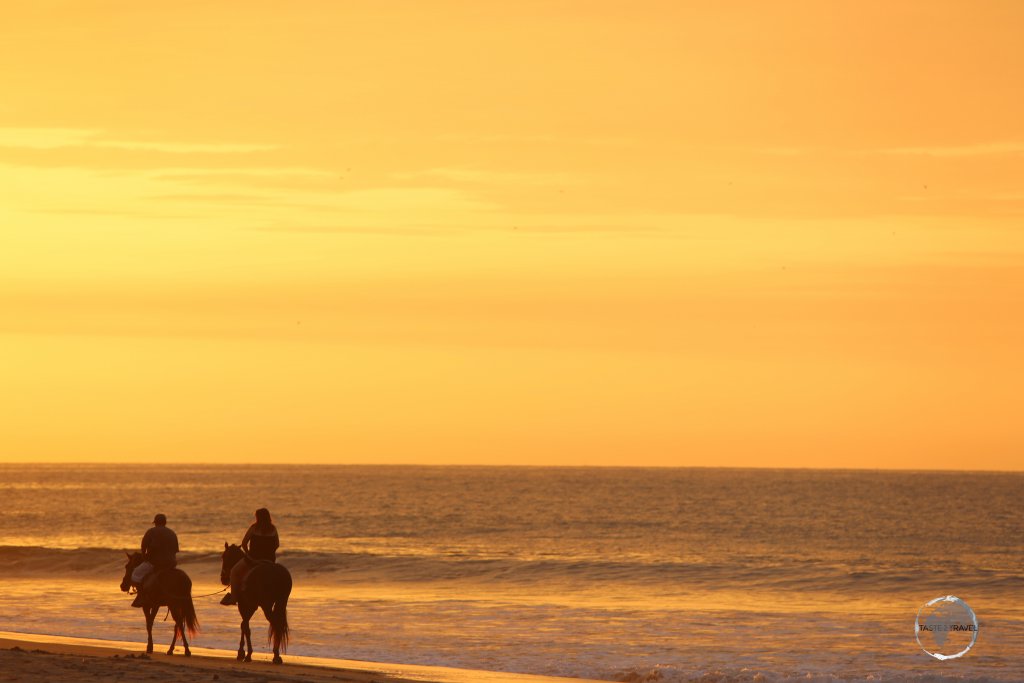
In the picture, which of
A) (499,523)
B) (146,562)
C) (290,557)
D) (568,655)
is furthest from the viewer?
(499,523)

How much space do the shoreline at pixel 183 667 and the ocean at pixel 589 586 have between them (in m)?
1.54

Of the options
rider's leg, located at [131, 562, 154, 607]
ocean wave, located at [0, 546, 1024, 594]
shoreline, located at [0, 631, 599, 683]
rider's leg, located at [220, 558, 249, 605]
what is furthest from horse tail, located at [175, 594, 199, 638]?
ocean wave, located at [0, 546, 1024, 594]

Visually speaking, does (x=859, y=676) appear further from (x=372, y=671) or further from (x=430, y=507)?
(x=430, y=507)

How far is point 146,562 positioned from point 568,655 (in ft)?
→ 26.8

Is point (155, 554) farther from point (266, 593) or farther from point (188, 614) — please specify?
point (266, 593)

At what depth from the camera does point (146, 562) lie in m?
21.6

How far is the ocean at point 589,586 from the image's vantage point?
25.4 meters

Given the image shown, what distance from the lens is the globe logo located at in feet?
83.7

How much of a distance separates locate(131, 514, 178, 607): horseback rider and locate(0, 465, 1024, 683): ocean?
4.61 metres

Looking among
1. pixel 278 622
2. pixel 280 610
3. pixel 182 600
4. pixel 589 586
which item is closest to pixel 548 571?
pixel 589 586

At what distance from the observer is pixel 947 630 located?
27.9m

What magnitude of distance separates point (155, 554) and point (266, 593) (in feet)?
6.38

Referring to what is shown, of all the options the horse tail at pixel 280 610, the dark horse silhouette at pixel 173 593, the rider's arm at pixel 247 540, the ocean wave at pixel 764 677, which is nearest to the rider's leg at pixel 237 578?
the rider's arm at pixel 247 540

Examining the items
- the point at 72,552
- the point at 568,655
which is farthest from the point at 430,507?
the point at 568,655
